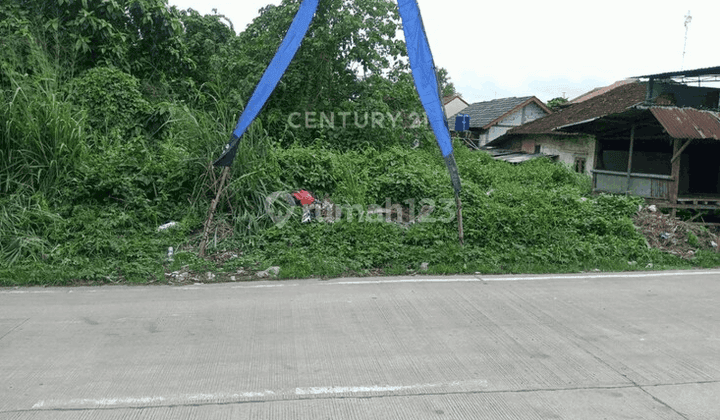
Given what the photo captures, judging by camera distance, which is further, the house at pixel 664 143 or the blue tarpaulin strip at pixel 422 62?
the house at pixel 664 143

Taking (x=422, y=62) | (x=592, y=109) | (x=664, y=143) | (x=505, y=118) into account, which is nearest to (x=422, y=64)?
(x=422, y=62)

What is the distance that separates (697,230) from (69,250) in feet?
38.0

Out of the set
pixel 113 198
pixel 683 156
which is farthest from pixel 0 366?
pixel 683 156

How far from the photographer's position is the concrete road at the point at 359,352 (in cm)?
393

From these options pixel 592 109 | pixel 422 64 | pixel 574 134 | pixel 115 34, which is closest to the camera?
pixel 422 64

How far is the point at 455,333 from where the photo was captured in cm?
542

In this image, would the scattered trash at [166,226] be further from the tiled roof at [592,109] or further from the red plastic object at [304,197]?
the tiled roof at [592,109]

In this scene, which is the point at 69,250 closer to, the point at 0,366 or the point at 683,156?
the point at 0,366

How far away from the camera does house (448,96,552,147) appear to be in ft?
121

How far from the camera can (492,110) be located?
39062 mm

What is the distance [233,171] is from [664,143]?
45.2ft

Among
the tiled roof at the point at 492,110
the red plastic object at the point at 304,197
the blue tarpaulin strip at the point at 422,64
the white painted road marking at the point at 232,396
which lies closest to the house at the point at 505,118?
the tiled roof at the point at 492,110

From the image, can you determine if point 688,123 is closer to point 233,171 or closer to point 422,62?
point 422,62

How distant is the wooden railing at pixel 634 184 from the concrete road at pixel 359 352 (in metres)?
7.50
